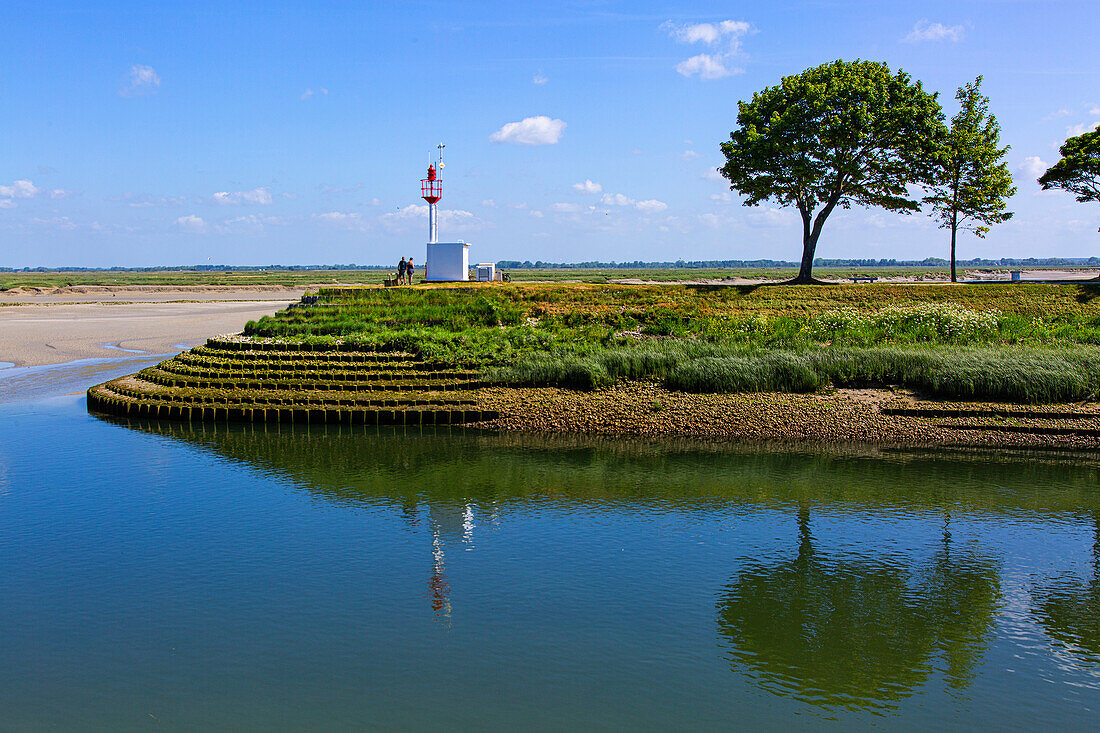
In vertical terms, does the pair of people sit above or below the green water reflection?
above

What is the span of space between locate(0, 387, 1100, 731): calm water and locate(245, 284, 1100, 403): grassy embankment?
17.5 feet

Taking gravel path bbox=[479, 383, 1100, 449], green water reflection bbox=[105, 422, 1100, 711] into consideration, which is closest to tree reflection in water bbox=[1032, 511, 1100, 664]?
green water reflection bbox=[105, 422, 1100, 711]

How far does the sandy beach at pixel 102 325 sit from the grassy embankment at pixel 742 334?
1141cm

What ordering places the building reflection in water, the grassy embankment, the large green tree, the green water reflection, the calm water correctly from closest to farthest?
1. the calm water
2. the green water reflection
3. the building reflection in water
4. the grassy embankment
5. the large green tree

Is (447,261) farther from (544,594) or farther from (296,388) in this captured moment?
(544,594)

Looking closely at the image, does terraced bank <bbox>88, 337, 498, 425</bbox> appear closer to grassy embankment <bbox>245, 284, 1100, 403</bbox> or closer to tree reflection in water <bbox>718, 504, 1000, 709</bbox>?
grassy embankment <bbox>245, 284, 1100, 403</bbox>

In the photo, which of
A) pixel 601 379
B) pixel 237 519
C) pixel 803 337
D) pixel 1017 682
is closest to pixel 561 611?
pixel 1017 682

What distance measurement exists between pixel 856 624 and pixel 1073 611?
290 cm

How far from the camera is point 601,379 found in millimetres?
23891

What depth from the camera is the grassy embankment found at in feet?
76.6

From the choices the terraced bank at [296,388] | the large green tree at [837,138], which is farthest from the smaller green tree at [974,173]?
the terraced bank at [296,388]

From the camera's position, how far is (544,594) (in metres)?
11.0

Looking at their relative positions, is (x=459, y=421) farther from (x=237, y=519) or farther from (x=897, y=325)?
(x=897, y=325)

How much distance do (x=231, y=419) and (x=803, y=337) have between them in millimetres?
18220
